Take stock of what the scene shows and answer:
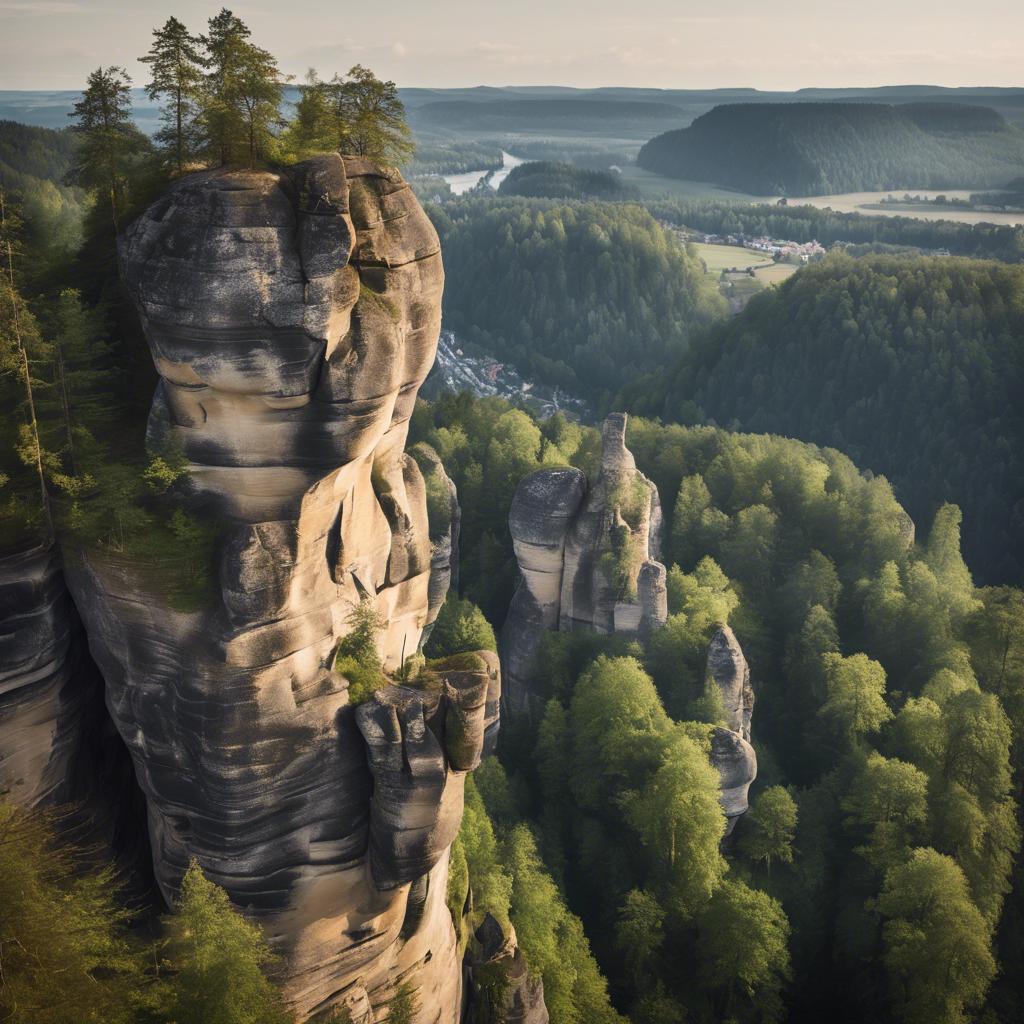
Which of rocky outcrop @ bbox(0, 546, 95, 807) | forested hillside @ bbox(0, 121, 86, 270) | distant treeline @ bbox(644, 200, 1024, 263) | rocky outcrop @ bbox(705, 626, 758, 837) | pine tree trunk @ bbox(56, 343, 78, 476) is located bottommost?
rocky outcrop @ bbox(705, 626, 758, 837)

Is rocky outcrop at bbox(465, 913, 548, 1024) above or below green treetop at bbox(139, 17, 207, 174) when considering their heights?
below

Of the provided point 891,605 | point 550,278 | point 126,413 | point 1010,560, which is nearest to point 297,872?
point 126,413

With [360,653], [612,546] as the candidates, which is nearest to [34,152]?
[360,653]

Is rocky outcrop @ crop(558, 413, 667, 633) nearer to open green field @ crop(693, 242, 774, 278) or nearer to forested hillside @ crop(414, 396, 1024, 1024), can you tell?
forested hillside @ crop(414, 396, 1024, 1024)

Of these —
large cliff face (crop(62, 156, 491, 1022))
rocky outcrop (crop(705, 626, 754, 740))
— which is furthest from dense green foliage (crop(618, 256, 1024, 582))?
large cliff face (crop(62, 156, 491, 1022))

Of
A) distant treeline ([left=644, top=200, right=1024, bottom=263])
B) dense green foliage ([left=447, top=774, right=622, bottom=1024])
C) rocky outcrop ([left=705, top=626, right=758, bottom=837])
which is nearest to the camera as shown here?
dense green foliage ([left=447, top=774, right=622, bottom=1024])

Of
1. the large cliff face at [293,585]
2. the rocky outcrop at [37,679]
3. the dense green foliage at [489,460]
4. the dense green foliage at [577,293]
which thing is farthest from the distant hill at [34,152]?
the dense green foliage at [577,293]

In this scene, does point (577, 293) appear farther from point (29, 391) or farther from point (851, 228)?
point (29, 391)
